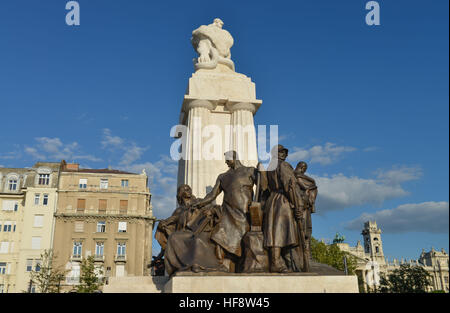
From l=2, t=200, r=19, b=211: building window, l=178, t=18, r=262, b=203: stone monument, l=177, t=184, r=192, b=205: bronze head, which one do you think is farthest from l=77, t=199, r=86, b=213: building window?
l=177, t=184, r=192, b=205: bronze head

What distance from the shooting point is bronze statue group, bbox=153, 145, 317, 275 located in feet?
31.4

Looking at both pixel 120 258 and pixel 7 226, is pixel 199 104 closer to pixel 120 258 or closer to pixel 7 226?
pixel 120 258

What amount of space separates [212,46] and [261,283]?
416 inches

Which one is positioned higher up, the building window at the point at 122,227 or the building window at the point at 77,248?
the building window at the point at 122,227

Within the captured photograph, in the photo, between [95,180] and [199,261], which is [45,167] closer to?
[95,180]

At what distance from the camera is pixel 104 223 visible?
4553 cm

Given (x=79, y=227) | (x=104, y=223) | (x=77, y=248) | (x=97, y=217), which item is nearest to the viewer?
(x=77, y=248)

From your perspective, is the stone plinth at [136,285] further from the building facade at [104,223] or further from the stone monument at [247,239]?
the building facade at [104,223]

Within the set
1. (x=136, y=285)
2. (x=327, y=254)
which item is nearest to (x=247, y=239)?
(x=136, y=285)

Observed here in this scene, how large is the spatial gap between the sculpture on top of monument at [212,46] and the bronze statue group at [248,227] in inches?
266

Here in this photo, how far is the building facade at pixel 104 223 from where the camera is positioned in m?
43.9

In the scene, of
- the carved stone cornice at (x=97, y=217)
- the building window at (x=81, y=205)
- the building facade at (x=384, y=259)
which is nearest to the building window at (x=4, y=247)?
the carved stone cornice at (x=97, y=217)
